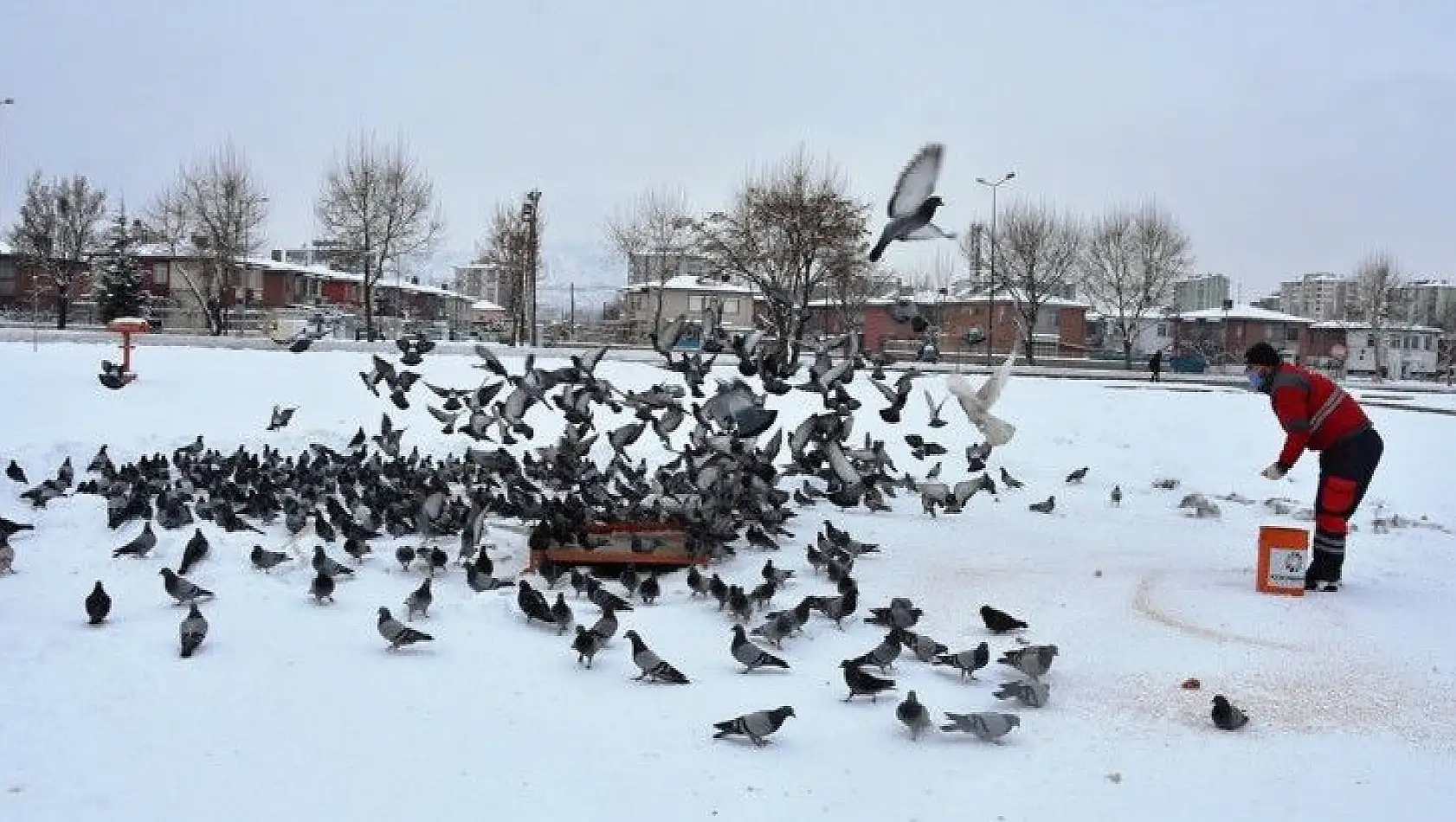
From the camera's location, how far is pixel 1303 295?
13412 cm

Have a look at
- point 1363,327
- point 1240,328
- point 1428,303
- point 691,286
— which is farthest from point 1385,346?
point 691,286

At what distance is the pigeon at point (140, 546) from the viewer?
283 inches

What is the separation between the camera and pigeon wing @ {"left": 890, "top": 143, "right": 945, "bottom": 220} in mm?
7105

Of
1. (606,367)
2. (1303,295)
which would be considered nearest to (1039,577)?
(606,367)

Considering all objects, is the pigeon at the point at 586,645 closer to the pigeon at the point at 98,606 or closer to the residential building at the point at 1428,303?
the pigeon at the point at 98,606

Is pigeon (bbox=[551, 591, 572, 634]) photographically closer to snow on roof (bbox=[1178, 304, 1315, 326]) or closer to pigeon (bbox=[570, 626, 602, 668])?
pigeon (bbox=[570, 626, 602, 668])

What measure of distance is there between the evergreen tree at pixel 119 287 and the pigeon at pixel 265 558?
4651cm

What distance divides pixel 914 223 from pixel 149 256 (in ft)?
205

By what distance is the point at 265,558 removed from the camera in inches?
277

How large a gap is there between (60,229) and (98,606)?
5479 cm

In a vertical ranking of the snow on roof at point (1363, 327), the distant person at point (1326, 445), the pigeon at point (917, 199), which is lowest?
the distant person at point (1326, 445)

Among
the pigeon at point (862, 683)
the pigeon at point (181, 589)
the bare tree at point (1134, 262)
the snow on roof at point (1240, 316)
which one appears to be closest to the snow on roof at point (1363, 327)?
the snow on roof at point (1240, 316)

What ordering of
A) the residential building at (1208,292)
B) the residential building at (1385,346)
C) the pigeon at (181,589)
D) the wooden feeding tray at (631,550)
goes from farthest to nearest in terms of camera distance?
the residential building at (1208,292) < the residential building at (1385,346) < the wooden feeding tray at (631,550) < the pigeon at (181,589)

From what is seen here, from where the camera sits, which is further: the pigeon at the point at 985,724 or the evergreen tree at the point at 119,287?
the evergreen tree at the point at 119,287
